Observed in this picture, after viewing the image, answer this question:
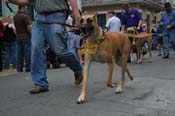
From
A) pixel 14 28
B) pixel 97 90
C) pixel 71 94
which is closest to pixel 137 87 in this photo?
pixel 97 90

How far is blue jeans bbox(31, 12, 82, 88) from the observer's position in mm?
7406

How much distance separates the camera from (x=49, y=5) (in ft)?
24.1

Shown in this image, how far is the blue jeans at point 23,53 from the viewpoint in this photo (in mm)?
13133

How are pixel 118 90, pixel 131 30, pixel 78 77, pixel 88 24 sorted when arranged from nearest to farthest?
pixel 88 24
pixel 118 90
pixel 78 77
pixel 131 30

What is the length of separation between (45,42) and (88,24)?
1.05 meters

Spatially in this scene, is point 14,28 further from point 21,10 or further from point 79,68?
point 79,68

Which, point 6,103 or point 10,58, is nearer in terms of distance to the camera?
point 6,103

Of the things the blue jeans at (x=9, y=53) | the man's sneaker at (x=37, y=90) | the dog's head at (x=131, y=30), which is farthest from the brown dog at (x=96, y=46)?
the blue jeans at (x=9, y=53)

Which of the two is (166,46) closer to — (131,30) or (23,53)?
(131,30)

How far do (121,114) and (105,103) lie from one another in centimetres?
70

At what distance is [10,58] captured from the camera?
14992 mm

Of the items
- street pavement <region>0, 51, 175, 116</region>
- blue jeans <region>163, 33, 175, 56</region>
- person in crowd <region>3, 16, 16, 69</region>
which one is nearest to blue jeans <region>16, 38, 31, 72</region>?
person in crowd <region>3, 16, 16, 69</region>

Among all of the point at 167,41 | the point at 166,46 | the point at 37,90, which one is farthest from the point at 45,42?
the point at 167,41

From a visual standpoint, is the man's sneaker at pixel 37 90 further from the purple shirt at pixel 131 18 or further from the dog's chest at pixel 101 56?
the purple shirt at pixel 131 18
